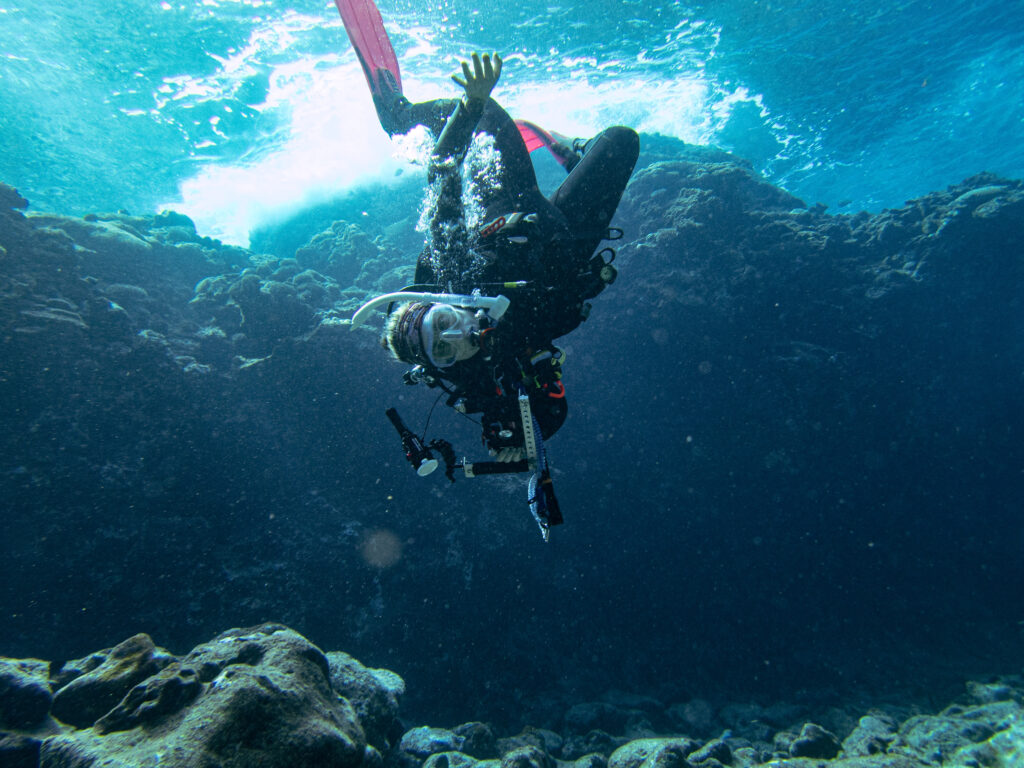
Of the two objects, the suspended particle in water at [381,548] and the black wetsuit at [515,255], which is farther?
the suspended particle in water at [381,548]

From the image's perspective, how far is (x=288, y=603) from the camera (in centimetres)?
929

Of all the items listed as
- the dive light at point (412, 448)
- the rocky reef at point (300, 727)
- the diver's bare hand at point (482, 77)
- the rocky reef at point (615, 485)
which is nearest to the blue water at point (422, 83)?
the rocky reef at point (615, 485)

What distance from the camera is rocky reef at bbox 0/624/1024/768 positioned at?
3.19 metres

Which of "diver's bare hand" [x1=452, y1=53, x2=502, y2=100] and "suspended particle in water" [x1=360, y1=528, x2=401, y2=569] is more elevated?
"diver's bare hand" [x1=452, y1=53, x2=502, y2=100]

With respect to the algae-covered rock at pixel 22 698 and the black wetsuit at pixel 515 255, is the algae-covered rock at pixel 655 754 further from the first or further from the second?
the algae-covered rock at pixel 22 698

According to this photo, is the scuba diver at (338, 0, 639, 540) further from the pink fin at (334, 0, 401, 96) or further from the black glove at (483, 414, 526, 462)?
the pink fin at (334, 0, 401, 96)

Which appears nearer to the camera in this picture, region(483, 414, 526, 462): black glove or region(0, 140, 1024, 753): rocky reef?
region(483, 414, 526, 462): black glove

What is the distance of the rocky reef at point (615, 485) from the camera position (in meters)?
8.63

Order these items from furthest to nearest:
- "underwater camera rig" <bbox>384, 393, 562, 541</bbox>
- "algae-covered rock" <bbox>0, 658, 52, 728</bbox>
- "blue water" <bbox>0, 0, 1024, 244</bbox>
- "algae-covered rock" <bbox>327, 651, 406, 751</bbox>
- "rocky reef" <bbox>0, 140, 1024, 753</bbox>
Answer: "blue water" <bbox>0, 0, 1024, 244</bbox> < "rocky reef" <bbox>0, 140, 1024, 753</bbox> < "algae-covered rock" <bbox>327, 651, 406, 751</bbox> < "algae-covered rock" <bbox>0, 658, 52, 728</bbox> < "underwater camera rig" <bbox>384, 393, 562, 541</bbox>

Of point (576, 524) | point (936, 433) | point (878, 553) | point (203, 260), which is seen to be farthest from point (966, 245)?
point (203, 260)

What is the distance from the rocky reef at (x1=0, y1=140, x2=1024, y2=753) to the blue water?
7.15 m

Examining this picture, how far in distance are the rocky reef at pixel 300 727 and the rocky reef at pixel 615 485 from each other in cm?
30

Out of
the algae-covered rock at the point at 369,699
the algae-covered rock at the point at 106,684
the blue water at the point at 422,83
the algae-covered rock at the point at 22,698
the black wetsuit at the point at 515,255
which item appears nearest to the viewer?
the black wetsuit at the point at 515,255

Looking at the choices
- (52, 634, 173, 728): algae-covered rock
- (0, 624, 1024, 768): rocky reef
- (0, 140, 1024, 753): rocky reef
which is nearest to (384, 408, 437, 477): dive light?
(0, 624, 1024, 768): rocky reef
